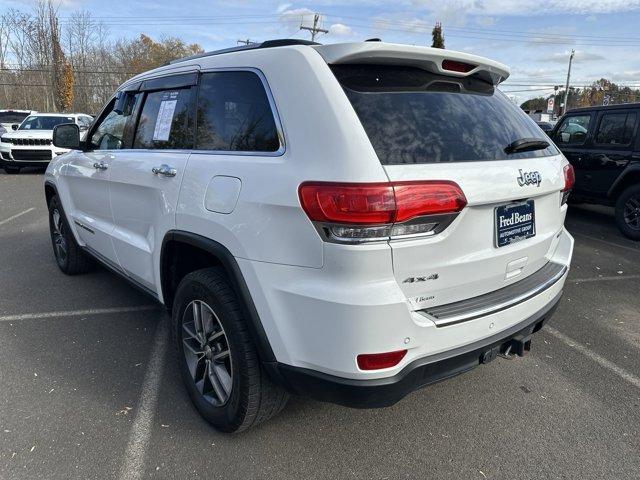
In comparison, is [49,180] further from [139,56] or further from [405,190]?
[139,56]

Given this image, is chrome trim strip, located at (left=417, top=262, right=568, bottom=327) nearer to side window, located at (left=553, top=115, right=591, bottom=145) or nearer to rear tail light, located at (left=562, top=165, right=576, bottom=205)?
rear tail light, located at (left=562, top=165, right=576, bottom=205)

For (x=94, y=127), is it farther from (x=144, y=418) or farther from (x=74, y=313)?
(x=144, y=418)

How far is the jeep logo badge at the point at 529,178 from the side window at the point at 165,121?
1725 mm

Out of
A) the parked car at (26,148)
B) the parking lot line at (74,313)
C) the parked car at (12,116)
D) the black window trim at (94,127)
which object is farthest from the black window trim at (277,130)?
the parked car at (12,116)

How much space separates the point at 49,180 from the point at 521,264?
4587 mm

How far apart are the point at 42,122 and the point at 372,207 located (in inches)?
648

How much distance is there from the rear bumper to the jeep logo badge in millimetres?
730

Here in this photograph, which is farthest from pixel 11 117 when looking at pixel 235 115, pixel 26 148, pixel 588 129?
pixel 235 115

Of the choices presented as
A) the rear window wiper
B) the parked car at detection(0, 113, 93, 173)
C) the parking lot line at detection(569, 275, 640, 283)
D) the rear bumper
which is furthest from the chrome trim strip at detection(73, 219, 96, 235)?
the parked car at detection(0, 113, 93, 173)

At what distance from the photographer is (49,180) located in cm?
498

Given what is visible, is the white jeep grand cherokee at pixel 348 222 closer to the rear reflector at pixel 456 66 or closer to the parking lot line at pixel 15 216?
the rear reflector at pixel 456 66

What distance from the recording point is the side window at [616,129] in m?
7.36

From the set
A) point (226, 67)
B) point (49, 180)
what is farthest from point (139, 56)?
point (226, 67)

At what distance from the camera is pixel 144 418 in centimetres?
271
